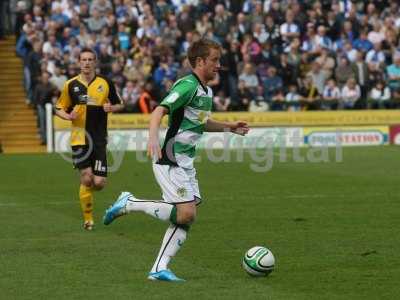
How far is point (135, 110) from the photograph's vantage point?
29406 mm

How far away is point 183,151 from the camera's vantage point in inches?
374

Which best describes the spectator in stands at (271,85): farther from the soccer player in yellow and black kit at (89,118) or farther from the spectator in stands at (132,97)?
the soccer player in yellow and black kit at (89,118)

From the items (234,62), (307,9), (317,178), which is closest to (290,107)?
(234,62)

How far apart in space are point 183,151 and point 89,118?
447cm

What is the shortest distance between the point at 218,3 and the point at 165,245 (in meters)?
23.8

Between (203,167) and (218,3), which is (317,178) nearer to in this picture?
(203,167)

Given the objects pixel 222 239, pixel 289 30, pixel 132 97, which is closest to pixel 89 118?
pixel 222 239

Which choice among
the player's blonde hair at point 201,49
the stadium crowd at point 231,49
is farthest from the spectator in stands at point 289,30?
the player's blonde hair at point 201,49

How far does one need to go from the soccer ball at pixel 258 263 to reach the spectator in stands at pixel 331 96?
21340mm

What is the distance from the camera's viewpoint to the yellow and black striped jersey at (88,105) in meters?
13.7

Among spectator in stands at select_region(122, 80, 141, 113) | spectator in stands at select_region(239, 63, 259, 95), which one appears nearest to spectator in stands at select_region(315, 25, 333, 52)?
spectator in stands at select_region(239, 63, 259, 95)

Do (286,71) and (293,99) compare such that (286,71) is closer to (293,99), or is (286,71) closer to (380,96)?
(293,99)

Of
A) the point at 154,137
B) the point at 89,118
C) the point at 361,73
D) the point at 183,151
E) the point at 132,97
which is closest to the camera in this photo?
the point at 154,137

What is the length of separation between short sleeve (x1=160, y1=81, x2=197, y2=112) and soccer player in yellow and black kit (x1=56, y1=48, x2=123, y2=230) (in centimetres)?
432
